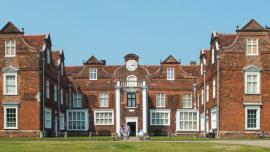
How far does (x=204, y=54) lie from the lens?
6284 centimetres

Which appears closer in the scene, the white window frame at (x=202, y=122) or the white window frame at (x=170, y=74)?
the white window frame at (x=202, y=122)

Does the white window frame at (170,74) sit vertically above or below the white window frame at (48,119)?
above

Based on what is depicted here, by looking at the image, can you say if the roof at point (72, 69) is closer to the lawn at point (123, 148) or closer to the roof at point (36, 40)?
the roof at point (36, 40)

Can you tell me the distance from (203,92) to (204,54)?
4.96 m

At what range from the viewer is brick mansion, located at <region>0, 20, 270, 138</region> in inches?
1950

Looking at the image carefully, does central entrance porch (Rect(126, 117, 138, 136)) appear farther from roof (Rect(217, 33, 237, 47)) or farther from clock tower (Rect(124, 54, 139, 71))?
roof (Rect(217, 33, 237, 47))

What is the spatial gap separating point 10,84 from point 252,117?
2283 centimetres

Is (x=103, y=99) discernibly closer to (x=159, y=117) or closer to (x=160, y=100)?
(x=160, y=100)

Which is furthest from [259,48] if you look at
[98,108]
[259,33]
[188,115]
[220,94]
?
[98,108]

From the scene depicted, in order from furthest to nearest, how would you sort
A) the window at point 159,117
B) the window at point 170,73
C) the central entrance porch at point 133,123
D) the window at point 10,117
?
the window at point 170,73 → the window at point 159,117 → the central entrance porch at point 133,123 → the window at point 10,117

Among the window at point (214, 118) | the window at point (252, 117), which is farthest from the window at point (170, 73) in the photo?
the window at point (252, 117)

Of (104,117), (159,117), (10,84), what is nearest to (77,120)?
(104,117)

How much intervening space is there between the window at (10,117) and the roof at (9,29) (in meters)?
7.15

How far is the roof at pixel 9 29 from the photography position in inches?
2031
